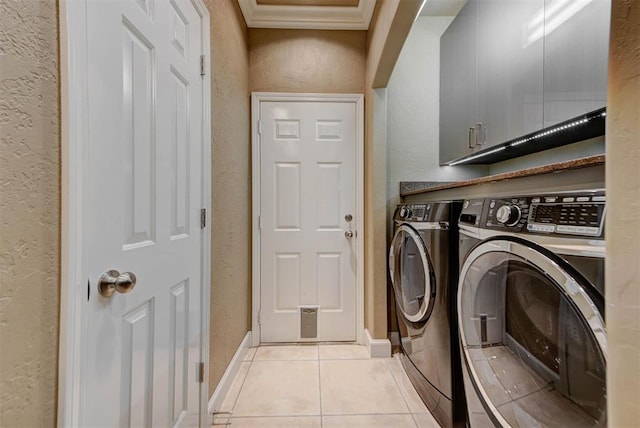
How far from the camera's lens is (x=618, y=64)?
0.41m

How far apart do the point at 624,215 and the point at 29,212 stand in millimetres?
1007

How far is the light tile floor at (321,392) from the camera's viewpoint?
1.53 m

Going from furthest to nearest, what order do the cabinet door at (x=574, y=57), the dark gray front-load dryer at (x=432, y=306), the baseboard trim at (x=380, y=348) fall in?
the baseboard trim at (x=380, y=348) < the dark gray front-load dryer at (x=432, y=306) < the cabinet door at (x=574, y=57)

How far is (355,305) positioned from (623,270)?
2.11 meters

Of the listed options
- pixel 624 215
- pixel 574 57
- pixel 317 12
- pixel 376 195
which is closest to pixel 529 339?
pixel 624 215

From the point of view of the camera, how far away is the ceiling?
7.27ft

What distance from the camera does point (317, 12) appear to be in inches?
89.4

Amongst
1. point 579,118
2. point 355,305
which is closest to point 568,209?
point 579,118

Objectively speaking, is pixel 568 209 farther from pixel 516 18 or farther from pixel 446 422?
pixel 516 18

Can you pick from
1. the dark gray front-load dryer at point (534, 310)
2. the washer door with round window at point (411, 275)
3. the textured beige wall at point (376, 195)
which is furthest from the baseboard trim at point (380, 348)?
the dark gray front-load dryer at point (534, 310)

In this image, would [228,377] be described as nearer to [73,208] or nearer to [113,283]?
[113,283]

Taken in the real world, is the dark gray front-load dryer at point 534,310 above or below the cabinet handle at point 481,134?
below

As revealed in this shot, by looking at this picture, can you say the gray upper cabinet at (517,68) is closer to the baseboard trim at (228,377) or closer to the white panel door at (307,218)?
the white panel door at (307,218)

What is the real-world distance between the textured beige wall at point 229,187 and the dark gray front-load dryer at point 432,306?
1097 millimetres
